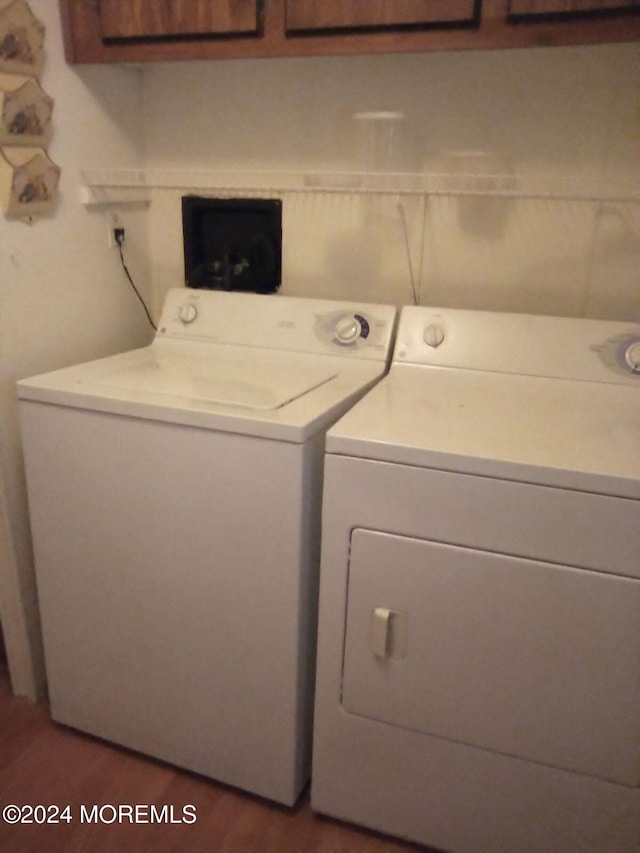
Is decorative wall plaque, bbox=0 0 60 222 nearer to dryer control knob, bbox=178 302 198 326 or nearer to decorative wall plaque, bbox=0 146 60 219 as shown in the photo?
decorative wall plaque, bbox=0 146 60 219

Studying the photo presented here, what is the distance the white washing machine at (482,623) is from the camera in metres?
→ 1.09

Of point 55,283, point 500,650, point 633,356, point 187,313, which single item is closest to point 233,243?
point 187,313

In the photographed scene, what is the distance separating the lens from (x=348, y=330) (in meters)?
1.67

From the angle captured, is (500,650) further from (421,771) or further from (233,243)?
(233,243)

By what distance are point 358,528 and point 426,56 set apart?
1.25 meters

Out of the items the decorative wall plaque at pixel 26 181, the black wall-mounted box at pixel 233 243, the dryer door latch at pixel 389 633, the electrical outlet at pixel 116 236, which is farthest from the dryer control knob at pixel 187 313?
the dryer door latch at pixel 389 633

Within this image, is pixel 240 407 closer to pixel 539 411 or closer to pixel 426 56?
pixel 539 411

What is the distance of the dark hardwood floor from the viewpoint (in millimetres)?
1390

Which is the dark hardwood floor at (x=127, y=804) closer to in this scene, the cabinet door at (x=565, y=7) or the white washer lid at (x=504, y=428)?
the white washer lid at (x=504, y=428)

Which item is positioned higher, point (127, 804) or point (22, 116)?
point (22, 116)

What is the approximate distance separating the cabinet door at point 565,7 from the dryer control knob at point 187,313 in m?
1.04

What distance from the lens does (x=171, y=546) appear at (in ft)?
4.53

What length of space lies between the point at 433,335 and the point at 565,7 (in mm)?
719

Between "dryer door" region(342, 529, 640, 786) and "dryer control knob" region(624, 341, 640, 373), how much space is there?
1.98 ft
